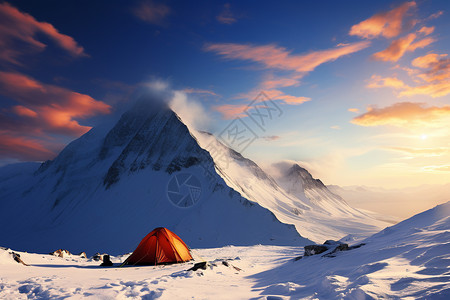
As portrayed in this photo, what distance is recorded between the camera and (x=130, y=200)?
74812mm

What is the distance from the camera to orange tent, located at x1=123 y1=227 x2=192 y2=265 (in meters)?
13.8

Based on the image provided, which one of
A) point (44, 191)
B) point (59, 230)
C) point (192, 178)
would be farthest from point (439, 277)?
point (44, 191)

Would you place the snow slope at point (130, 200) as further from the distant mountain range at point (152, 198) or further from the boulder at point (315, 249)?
the boulder at point (315, 249)

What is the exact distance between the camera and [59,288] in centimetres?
711

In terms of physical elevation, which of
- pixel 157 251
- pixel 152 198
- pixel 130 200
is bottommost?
pixel 157 251

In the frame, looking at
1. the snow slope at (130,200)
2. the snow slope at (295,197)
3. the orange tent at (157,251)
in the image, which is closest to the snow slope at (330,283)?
the orange tent at (157,251)

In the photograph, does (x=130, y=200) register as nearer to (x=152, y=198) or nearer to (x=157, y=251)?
(x=152, y=198)

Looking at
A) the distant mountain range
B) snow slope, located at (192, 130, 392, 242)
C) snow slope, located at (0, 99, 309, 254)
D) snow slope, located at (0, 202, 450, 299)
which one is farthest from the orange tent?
snow slope, located at (192, 130, 392, 242)

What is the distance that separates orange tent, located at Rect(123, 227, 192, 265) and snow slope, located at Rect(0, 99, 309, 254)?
1438 inches

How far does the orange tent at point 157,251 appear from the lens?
13.8 metres

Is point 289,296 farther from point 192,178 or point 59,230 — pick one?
point 59,230

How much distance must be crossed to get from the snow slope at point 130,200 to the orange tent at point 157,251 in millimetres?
36515

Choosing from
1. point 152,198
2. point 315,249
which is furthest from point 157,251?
point 152,198

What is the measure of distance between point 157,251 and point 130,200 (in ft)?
217
